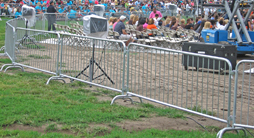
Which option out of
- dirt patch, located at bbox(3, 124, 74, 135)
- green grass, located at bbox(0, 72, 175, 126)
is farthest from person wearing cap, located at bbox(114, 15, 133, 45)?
dirt patch, located at bbox(3, 124, 74, 135)

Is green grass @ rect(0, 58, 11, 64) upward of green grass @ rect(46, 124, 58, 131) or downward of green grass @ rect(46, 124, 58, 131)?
upward

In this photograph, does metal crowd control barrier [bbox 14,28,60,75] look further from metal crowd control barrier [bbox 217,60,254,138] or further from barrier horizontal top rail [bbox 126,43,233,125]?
metal crowd control barrier [bbox 217,60,254,138]

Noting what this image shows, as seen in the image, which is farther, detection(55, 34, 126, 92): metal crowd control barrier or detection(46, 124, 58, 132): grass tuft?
detection(55, 34, 126, 92): metal crowd control barrier

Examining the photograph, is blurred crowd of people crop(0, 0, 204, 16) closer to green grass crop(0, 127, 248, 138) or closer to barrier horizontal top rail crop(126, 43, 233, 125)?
barrier horizontal top rail crop(126, 43, 233, 125)

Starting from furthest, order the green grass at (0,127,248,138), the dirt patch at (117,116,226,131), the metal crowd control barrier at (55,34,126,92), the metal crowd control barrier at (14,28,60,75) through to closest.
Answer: the metal crowd control barrier at (14,28,60,75) → the metal crowd control barrier at (55,34,126,92) → the dirt patch at (117,116,226,131) → the green grass at (0,127,248,138)

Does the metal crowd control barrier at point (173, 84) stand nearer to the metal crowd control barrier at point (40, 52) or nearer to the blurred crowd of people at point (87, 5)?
the metal crowd control barrier at point (40, 52)

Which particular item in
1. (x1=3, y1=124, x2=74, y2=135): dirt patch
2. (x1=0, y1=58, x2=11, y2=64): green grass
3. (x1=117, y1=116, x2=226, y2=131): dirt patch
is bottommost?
(x1=117, y1=116, x2=226, y2=131): dirt patch

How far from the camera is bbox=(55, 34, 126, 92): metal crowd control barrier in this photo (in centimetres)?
804

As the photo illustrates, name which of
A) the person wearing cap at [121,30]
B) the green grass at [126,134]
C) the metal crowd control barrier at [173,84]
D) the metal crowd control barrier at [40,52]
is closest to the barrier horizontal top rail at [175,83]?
the metal crowd control barrier at [173,84]

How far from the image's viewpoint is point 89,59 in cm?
859

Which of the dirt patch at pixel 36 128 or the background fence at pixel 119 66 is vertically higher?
the background fence at pixel 119 66

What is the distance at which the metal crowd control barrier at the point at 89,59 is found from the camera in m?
8.04

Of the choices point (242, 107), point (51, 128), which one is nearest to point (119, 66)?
point (242, 107)

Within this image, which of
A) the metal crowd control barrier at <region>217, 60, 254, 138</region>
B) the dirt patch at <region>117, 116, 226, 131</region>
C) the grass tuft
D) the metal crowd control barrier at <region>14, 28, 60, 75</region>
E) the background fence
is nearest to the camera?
the metal crowd control barrier at <region>217, 60, 254, 138</region>
